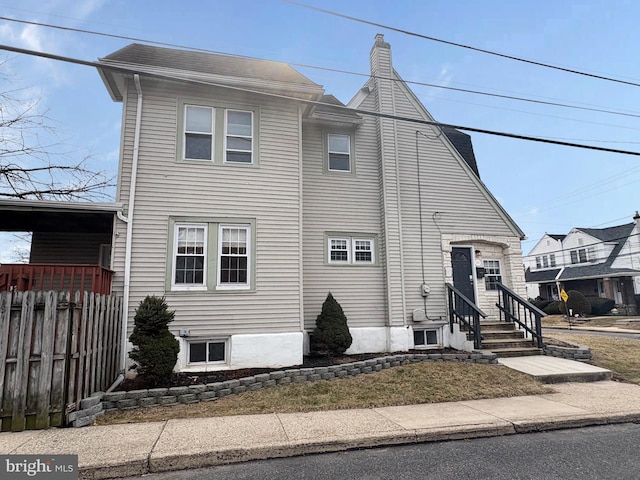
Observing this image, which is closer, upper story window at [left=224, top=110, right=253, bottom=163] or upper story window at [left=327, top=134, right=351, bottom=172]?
upper story window at [left=224, top=110, right=253, bottom=163]

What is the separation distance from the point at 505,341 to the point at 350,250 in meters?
4.59

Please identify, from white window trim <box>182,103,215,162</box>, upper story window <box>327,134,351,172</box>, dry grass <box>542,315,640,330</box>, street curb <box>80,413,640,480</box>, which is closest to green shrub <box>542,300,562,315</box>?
dry grass <box>542,315,640,330</box>

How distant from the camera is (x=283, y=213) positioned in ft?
29.2

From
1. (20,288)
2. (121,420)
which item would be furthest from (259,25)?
(121,420)

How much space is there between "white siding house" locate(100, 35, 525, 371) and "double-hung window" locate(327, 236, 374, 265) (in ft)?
0.10

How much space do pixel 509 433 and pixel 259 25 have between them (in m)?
9.66

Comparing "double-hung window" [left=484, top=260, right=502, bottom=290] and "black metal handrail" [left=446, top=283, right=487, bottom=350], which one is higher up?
"double-hung window" [left=484, top=260, right=502, bottom=290]

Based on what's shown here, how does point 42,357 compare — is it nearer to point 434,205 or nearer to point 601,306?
point 434,205

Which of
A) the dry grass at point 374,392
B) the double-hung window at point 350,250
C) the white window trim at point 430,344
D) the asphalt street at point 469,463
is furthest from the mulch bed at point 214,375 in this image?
the asphalt street at point 469,463

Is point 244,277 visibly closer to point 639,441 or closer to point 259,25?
point 259,25

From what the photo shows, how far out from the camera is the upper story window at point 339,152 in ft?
35.3

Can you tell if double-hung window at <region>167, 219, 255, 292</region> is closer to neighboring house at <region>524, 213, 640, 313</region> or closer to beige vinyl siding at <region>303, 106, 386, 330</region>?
beige vinyl siding at <region>303, 106, 386, 330</region>

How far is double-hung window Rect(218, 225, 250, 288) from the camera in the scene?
8.36m

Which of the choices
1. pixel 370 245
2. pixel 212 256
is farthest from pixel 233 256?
pixel 370 245
